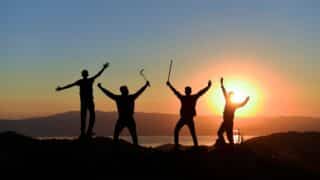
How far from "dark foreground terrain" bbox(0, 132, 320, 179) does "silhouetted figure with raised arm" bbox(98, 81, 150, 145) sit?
111cm

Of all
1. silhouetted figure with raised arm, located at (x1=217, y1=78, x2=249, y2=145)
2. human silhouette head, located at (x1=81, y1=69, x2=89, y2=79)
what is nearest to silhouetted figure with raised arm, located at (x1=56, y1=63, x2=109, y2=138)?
human silhouette head, located at (x1=81, y1=69, x2=89, y2=79)

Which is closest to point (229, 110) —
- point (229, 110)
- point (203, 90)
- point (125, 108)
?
point (229, 110)

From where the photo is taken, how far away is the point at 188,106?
2536 cm

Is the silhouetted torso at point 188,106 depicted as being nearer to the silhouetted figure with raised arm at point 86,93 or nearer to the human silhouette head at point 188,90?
the human silhouette head at point 188,90

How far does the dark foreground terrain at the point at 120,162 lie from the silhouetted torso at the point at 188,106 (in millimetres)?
1557

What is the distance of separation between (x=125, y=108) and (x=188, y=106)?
2471mm

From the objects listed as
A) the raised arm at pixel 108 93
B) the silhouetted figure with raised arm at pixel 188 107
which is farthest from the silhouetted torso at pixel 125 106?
the silhouetted figure with raised arm at pixel 188 107

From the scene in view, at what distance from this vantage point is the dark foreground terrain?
2308 cm

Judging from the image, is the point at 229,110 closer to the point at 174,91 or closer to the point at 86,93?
the point at 174,91

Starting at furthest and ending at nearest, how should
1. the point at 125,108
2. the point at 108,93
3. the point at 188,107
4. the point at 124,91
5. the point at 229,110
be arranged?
1. the point at 229,110
2. the point at 188,107
3. the point at 108,93
4. the point at 124,91
5. the point at 125,108

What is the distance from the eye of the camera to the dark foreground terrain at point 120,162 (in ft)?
75.7

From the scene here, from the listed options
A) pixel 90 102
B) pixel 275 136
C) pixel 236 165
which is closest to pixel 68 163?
pixel 90 102

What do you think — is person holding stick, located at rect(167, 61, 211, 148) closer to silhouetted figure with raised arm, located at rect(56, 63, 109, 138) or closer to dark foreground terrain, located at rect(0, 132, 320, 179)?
dark foreground terrain, located at rect(0, 132, 320, 179)

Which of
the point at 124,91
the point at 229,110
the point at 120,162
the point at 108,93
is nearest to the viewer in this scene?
the point at 120,162
